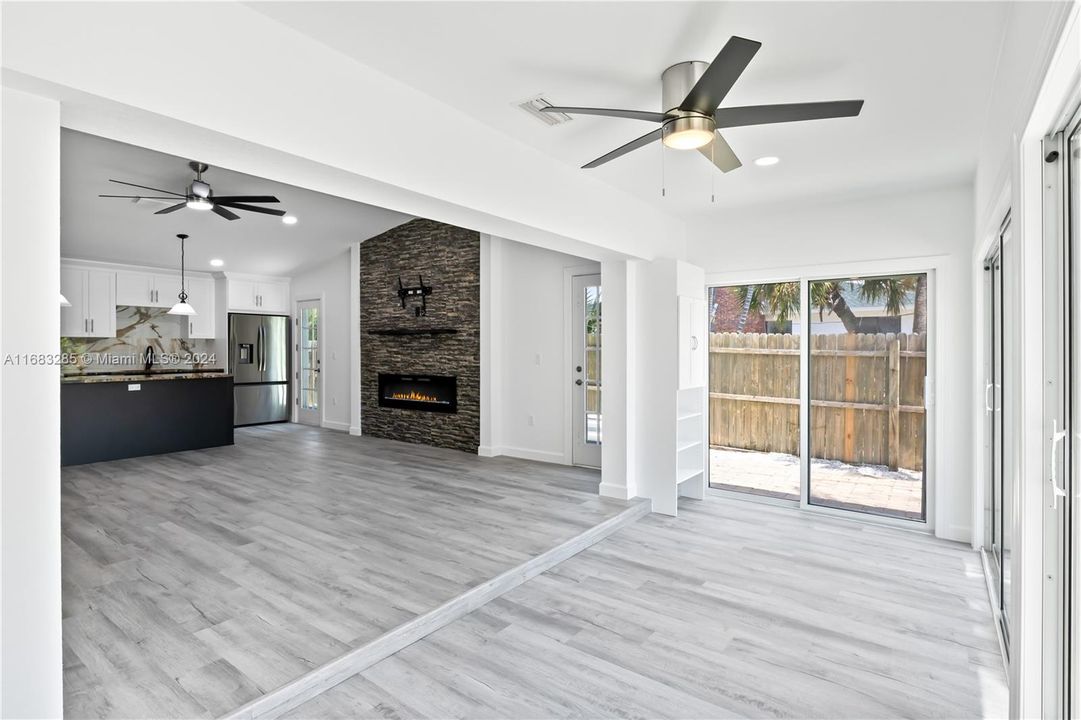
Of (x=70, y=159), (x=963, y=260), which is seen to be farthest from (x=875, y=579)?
(x=70, y=159)

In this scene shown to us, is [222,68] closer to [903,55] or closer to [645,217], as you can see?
[903,55]

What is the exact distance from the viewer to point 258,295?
931 cm

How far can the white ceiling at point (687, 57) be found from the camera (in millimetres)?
2160

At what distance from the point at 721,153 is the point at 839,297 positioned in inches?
102

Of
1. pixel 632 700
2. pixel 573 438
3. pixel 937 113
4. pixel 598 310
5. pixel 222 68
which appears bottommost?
pixel 632 700

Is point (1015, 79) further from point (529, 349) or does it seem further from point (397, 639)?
point (529, 349)

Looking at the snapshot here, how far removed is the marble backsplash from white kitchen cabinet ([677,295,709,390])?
7507mm

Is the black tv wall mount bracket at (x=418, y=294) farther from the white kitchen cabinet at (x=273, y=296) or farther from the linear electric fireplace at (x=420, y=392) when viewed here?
the white kitchen cabinet at (x=273, y=296)

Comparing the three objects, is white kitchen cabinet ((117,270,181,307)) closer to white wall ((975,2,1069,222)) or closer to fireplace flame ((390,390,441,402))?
fireplace flame ((390,390,441,402))

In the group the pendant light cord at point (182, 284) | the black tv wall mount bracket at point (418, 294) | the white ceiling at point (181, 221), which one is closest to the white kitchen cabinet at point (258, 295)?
the white ceiling at point (181, 221)

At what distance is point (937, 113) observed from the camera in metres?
3.02

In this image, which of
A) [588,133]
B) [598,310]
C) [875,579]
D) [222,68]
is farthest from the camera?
[598,310]

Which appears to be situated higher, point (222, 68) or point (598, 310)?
point (222, 68)

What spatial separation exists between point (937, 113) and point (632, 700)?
10.6ft
